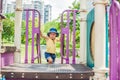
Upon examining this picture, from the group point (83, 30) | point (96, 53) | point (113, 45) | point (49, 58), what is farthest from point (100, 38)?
point (49, 58)

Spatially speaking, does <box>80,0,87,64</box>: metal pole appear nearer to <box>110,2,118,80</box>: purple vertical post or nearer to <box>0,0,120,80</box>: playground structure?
<box>0,0,120,80</box>: playground structure

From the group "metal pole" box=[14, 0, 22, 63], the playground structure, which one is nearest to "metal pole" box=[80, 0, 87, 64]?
the playground structure

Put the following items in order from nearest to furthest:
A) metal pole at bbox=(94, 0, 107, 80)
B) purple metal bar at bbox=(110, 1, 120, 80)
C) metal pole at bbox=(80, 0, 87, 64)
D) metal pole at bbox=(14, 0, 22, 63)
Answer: purple metal bar at bbox=(110, 1, 120, 80), metal pole at bbox=(94, 0, 107, 80), metal pole at bbox=(80, 0, 87, 64), metal pole at bbox=(14, 0, 22, 63)

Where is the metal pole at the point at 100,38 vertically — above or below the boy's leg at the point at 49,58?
above

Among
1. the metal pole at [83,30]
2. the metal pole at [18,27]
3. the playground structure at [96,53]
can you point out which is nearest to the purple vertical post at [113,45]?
the playground structure at [96,53]

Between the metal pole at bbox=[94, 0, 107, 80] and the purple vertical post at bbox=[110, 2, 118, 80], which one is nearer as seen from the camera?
the purple vertical post at bbox=[110, 2, 118, 80]

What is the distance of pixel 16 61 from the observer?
5.75 m

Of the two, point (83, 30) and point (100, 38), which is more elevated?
point (83, 30)

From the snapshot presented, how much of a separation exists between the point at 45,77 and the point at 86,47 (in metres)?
1.82

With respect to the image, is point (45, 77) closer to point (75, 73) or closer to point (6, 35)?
point (75, 73)

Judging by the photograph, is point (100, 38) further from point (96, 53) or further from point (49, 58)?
point (49, 58)

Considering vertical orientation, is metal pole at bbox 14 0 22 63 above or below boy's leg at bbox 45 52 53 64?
above

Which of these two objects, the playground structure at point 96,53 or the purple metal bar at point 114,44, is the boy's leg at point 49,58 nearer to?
the playground structure at point 96,53

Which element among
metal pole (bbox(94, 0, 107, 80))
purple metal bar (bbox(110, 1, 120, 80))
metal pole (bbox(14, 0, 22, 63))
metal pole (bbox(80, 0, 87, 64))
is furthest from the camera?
metal pole (bbox(14, 0, 22, 63))
